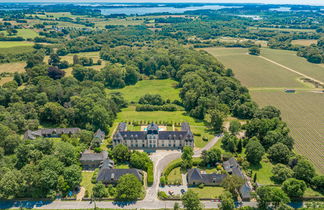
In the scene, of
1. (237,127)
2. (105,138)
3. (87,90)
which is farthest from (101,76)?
(237,127)

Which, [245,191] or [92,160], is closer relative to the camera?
[245,191]

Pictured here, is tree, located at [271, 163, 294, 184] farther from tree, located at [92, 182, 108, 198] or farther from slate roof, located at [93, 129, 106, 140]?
slate roof, located at [93, 129, 106, 140]

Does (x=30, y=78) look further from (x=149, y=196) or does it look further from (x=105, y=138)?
(x=149, y=196)

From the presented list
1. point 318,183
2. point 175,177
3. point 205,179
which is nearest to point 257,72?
point 318,183

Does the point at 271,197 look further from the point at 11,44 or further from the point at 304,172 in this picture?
the point at 11,44

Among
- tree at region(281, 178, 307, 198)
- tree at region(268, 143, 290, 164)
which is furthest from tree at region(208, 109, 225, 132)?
tree at region(281, 178, 307, 198)
